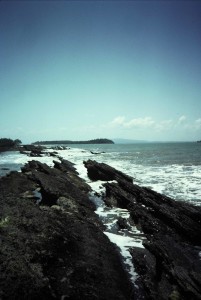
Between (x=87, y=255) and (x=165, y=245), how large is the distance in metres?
3.44

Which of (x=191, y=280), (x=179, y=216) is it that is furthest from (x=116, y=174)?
(x=191, y=280)

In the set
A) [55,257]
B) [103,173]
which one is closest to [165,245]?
[55,257]

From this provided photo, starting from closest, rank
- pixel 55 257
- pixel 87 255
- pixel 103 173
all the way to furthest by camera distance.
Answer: pixel 55 257 → pixel 87 255 → pixel 103 173

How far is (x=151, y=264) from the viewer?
9469mm

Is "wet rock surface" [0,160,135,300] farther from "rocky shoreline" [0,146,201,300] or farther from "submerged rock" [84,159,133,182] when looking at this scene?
"submerged rock" [84,159,133,182]

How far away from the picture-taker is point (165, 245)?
1045 cm

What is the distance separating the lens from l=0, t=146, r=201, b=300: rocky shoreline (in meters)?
7.53

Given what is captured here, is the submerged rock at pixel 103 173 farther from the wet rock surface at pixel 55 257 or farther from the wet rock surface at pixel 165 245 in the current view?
the wet rock surface at pixel 55 257

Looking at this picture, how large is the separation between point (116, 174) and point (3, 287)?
22.1 metres

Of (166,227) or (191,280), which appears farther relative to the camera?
(166,227)

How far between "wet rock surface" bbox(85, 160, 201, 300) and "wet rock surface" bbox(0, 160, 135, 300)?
0.97 metres

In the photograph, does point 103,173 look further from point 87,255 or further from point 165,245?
point 87,255

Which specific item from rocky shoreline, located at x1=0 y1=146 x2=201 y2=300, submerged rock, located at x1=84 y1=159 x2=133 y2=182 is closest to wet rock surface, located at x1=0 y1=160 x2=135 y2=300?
rocky shoreline, located at x1=0 y1=146 x2=201 y2=300

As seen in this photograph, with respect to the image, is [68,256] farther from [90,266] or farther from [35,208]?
[35,208]
